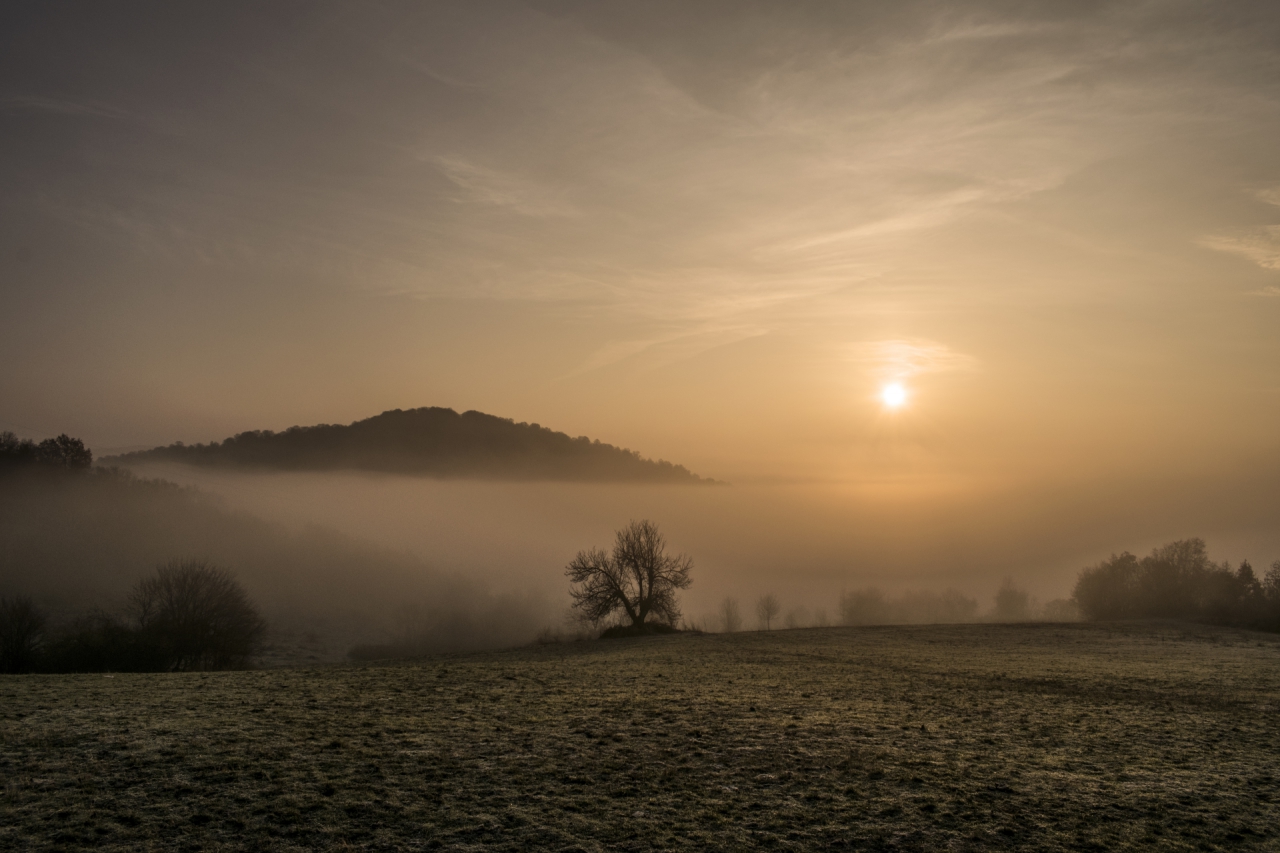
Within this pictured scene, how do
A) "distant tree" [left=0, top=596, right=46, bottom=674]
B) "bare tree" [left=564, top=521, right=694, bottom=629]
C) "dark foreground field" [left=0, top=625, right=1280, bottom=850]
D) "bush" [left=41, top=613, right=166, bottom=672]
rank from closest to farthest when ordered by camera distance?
"dark foreground field" [left=0, top=625, right=1280, bottom=850] < "distant tree" [left=0, top=596, right=46, bottom=674] < "bush" [left=41, top=613, right=166, bottom=672] < "bare tree" [left=564, top=521, right=694, bottom=629]

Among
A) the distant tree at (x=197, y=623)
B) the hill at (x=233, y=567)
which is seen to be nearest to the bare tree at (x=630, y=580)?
the distant tree at (x=197, y=623)

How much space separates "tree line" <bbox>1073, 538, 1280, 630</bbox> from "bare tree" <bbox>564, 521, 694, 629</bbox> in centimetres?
5660

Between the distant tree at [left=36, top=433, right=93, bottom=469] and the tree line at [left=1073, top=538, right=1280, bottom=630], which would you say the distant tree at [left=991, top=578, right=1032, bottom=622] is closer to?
the tree line at [left=1073, top=538, right=1280, bottom=630]

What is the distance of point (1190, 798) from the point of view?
11297mm

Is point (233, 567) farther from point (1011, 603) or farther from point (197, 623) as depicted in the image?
point (1011, 603)

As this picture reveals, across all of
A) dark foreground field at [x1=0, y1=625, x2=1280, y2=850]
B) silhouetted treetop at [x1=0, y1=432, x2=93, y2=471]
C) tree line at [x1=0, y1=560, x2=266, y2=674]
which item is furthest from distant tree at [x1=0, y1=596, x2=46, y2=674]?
silhouetted treetop at [x1=0, y1=432, x2=93, y2=471]

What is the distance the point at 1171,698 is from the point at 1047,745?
10158 mm

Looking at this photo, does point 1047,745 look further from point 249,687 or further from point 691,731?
point 249,687

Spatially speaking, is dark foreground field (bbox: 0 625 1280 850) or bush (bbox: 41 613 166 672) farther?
bush (bbox: 41 613 166 672)

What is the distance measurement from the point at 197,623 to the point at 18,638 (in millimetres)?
12442

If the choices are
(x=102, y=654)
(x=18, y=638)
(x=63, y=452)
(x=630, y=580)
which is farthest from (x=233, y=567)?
(x=630, y=580)

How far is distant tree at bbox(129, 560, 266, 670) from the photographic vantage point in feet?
171

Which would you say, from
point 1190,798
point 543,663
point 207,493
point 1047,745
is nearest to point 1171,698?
point 1047,745

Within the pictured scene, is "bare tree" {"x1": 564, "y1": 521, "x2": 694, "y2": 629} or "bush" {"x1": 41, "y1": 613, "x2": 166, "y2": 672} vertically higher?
"bare tree" {"x1": 564, "y1": 521, "x2": 694, "y2": 629}
